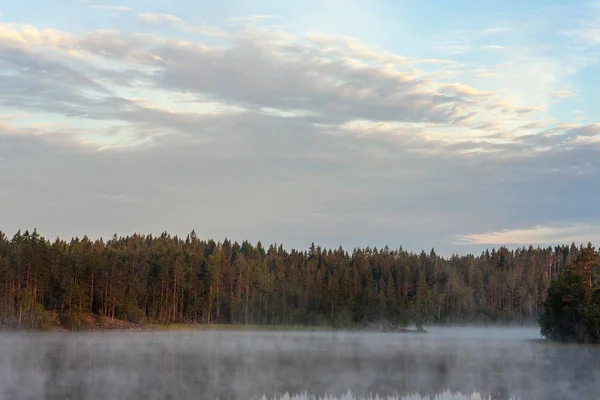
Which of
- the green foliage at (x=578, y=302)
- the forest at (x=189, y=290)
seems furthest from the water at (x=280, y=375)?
the forest at (x=189, y=290)

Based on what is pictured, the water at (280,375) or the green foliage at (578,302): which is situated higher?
the green foliage at (578,302)

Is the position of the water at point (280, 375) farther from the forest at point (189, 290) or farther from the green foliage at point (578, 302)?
the forest at point (189, 290)

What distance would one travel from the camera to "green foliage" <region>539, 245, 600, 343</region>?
296 ft

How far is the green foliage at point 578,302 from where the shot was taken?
90250mm

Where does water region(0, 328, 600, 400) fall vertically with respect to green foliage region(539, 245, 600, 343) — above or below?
below

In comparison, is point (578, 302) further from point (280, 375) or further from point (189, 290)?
point (189, 290)

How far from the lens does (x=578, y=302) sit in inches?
3647

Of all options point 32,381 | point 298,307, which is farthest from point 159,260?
point 32,381

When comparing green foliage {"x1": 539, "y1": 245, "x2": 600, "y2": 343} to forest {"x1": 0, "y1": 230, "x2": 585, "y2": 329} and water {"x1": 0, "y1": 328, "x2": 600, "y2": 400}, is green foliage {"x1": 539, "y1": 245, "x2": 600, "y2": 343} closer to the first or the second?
water {"x1": 0, "y1": 328, "x2": 600, "y2": 400}

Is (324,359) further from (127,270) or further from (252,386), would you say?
(127,270)

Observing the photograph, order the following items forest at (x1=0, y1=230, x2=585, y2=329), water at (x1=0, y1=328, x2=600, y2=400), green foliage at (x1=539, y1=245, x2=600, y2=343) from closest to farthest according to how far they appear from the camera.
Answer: water at (x1=0, y1=328, x2=600, y2=400), green foliage at (x1=539, y1=245, x2=600, y2=343), forest at (x1=0, y1=230, x2=585, y2=329)

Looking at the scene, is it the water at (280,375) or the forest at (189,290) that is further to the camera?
the forest at (189,290)

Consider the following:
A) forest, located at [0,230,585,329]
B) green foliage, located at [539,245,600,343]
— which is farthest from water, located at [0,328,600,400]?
forest, located at [0,230,585,329]

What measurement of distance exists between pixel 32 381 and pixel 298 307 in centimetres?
13447
